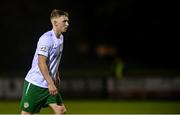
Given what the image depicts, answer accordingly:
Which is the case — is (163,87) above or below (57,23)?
below

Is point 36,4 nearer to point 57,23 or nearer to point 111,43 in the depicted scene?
point 111,43

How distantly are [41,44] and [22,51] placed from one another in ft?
91.0

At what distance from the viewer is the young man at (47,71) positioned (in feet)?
27.8

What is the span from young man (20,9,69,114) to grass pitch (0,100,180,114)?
8.32 meters

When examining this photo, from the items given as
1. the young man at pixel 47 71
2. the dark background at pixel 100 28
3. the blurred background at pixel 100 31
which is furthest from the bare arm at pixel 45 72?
the dark background at pixel 100 28

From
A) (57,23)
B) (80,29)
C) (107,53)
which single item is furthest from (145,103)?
(107,53)

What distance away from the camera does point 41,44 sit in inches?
334

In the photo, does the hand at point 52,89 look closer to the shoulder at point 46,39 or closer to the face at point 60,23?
the shoulder at point 46,39

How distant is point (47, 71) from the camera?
8406 millimetres

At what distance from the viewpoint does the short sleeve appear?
845 centimetres

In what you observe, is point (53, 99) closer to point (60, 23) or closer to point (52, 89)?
point (52, 89)

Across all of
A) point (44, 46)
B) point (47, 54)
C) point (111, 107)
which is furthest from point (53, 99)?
point (111, 107)

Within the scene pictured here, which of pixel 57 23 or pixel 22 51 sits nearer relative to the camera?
pixel 57 23

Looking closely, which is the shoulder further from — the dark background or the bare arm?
the dark background
